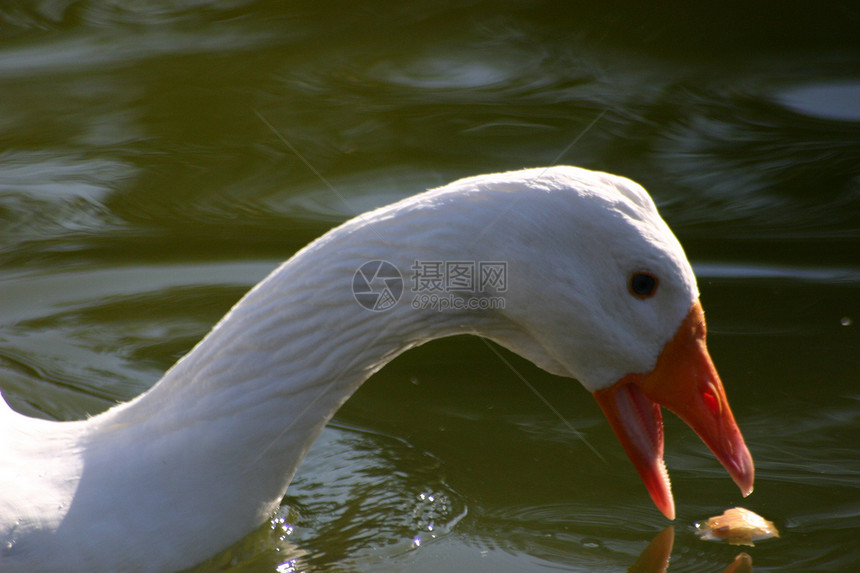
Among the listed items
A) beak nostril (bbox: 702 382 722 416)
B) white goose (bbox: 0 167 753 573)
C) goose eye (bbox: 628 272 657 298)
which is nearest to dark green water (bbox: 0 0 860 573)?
white goose (bbox: 0 167 753 573)

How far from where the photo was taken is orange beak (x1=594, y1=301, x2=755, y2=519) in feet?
10.4

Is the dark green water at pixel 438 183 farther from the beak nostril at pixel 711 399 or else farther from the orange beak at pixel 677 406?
the beak nostril at pixel 711 399

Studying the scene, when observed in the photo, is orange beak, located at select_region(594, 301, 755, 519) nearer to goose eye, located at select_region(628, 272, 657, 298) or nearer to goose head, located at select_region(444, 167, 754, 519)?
goose head, located at select_region(444, 167, 754, 519)

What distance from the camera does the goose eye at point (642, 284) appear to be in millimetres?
3021

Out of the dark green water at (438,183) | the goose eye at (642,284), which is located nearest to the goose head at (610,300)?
the goose eye at (642,284)

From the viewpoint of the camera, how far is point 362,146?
697cm

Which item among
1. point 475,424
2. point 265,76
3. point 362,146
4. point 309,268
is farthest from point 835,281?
point 265,76

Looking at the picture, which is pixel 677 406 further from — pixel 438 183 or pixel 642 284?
pixel 438 183

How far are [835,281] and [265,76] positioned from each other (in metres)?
4.30

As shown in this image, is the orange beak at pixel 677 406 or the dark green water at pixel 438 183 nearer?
the orange beak at pixel 677 406

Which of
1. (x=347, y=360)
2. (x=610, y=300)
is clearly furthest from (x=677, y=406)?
(x=347, y=360)

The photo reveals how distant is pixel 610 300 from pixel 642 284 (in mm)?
106

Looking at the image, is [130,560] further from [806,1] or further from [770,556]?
[806,1]

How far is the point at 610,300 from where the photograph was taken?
10.0 feet
